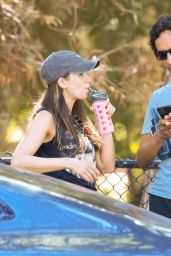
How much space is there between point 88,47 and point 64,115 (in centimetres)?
722

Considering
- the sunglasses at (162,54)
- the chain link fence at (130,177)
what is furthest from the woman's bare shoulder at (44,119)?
the chain link fence at (130,177)

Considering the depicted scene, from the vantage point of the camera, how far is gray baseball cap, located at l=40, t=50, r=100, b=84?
14.6 feet

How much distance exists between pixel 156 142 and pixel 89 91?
0.44m

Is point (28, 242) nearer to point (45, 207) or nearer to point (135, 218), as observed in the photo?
point (45, 207)

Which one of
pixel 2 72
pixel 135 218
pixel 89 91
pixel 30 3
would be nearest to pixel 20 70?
pixel 2 72

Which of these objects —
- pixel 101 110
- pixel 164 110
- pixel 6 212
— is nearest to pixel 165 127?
pixel 164 110

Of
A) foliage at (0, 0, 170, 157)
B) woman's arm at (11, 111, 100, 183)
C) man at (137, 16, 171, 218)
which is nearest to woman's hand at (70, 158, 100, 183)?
woman's arm at (11, 111, 100, 183)

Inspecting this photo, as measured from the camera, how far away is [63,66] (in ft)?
14.7

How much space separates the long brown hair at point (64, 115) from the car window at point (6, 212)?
4.33 feet

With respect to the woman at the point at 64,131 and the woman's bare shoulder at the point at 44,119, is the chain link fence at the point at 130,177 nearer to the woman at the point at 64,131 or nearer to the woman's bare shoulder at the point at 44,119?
the woman at the point at 64,131

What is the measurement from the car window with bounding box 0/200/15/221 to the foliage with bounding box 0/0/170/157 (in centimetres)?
645

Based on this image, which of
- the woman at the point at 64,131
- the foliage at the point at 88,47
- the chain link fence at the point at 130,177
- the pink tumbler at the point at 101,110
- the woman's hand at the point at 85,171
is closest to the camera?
the woman's hand at the point at 85,171

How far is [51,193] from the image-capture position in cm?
313

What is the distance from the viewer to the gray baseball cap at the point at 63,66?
14.6 feet
